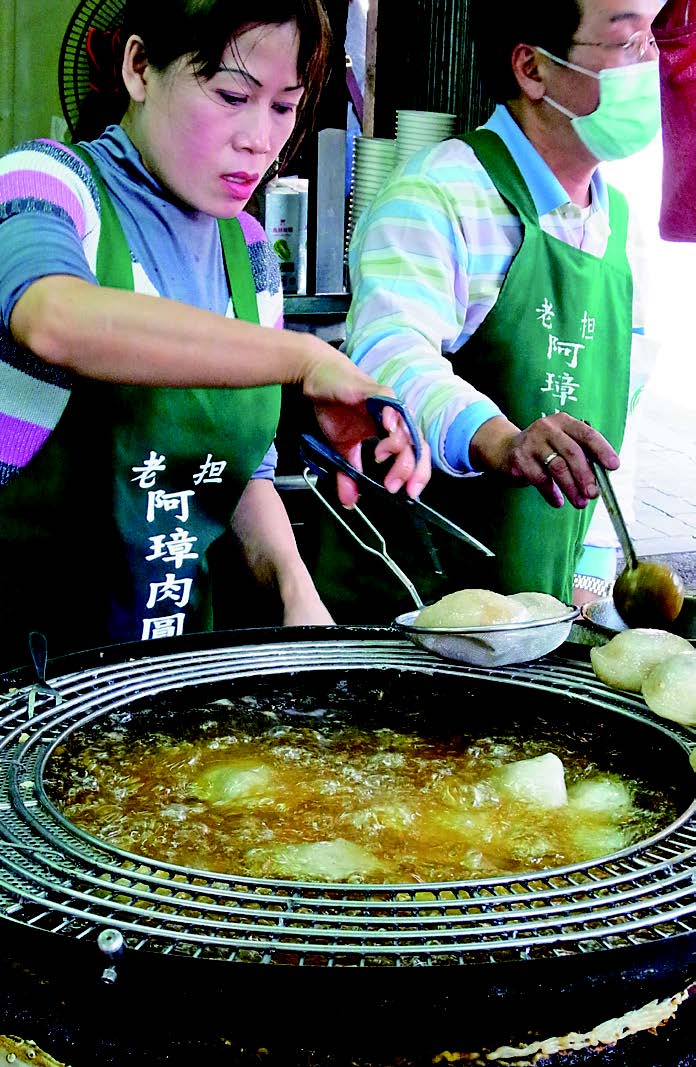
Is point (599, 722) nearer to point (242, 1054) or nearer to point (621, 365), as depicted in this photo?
point (242, 1054)

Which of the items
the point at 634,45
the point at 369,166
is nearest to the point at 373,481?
the point at 634,45

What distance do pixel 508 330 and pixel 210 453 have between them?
854 millimetres

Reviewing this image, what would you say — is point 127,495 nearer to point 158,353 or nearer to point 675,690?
point 158,353

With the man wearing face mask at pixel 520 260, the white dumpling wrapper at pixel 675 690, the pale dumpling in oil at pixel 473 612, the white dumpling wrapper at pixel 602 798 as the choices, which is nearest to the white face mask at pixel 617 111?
the man wearing face mask at pixel 520 260

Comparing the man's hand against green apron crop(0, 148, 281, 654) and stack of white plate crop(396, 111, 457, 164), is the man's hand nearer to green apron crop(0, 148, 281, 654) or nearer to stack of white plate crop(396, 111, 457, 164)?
green apron crop(0, 148, 281, 654)

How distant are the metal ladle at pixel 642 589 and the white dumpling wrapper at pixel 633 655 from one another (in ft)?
0.58

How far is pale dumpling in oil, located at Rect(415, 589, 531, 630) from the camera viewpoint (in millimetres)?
1753

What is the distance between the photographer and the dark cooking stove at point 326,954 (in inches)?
38.9

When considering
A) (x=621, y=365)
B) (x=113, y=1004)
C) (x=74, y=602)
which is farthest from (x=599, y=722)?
(x=621, y=365)

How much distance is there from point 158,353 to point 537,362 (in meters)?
1.31

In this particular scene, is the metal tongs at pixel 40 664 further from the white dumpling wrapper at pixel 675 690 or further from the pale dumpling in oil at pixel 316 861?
the white dumpling wrapper at pixel 675 690

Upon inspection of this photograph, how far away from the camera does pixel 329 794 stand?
1.51 meters

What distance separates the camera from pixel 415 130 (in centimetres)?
433

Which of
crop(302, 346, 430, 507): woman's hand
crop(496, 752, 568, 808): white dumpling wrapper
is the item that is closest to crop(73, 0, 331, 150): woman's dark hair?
crop(302, 346, 430, 507): woman's hand
